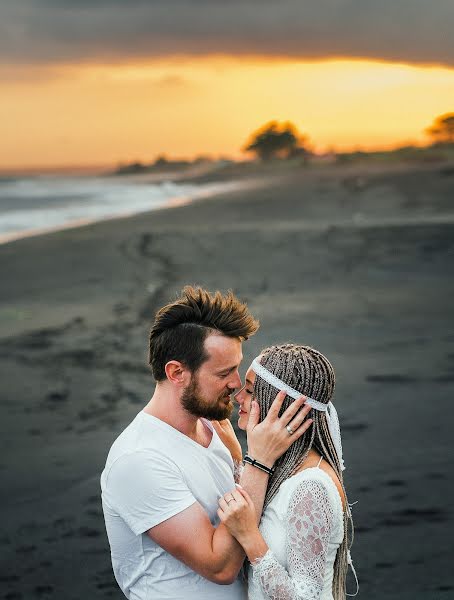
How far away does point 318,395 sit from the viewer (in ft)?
10.5

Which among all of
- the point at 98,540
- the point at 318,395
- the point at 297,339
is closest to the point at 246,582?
the point at 318,395

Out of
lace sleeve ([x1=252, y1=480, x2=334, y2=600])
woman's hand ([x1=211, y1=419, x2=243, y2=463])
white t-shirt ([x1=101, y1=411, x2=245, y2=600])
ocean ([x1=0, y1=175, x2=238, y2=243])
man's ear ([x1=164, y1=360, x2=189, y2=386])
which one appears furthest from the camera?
ocean ([x1=0, y1=175, x2=238, y2=243])

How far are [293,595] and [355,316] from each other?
9407 millimetres

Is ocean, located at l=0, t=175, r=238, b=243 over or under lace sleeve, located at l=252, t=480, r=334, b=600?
under

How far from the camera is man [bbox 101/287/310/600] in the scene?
311 cm

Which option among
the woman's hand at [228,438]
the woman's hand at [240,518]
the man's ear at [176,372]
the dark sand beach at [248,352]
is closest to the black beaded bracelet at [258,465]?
the woman's hand at [240,518]

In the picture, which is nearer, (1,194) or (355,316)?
(355,316)

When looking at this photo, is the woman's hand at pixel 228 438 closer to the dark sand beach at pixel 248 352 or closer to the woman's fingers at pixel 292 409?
the woman's fingers at pixel 292 409

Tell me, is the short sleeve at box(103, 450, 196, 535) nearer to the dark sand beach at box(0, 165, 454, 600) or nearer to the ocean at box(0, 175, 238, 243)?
the dark sand beach at box(0, 165, 454, 600)

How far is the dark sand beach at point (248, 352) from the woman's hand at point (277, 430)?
252cm

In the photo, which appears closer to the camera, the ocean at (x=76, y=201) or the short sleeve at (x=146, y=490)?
the short sleeve at (x=146, y=490)

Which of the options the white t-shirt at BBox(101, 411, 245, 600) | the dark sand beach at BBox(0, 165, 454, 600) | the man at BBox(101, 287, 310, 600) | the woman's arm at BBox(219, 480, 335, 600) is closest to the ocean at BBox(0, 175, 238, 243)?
the dark sand beach at BBox(0, 165, 454, 600)

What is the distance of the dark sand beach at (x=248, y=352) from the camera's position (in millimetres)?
5867

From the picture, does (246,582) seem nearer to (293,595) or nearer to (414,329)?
(293,595)
